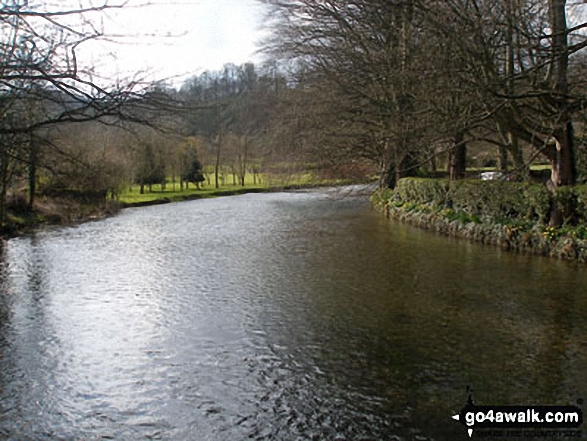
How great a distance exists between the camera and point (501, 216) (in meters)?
12.9

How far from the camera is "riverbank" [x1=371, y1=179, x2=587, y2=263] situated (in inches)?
424

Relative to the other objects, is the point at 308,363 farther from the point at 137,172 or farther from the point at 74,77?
the point at 137,172

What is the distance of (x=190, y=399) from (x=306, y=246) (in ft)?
29.3

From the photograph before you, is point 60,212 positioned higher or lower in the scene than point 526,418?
higher

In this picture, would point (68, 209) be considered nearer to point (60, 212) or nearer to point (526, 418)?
point (60, 212)

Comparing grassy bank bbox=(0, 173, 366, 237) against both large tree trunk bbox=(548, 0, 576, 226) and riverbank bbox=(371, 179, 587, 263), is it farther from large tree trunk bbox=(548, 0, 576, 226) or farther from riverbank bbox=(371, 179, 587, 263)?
large tree trunk bbox=(548, 0, 576, 226)

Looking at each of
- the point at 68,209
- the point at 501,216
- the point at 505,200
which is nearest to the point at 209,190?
the point at 68,209

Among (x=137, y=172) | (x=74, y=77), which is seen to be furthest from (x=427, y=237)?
(x=137, y=172)

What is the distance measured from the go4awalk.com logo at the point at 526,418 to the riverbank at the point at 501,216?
22.0 feet

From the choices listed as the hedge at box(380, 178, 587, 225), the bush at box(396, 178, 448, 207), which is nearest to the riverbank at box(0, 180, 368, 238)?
the bush at box(396, 178, 448, 207)

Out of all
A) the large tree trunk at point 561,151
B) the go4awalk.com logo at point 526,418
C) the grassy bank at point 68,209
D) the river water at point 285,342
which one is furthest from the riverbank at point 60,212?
the go4awalk.com logo at point 526,418

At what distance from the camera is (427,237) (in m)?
14.5

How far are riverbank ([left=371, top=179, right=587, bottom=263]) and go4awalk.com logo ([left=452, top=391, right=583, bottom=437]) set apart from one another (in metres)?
6.70

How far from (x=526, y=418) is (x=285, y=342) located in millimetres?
2862
